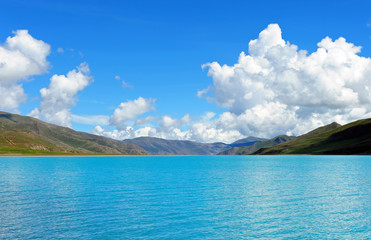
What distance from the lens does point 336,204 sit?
48219 mm

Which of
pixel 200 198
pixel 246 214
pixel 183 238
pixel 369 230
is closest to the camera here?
pixel 183 238

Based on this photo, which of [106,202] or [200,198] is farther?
[200,198]

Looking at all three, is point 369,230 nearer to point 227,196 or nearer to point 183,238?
point 183,238

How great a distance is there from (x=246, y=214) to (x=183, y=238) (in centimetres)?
1401

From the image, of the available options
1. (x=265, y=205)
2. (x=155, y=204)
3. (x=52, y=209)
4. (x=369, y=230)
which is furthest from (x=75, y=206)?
(x=369, y=230)

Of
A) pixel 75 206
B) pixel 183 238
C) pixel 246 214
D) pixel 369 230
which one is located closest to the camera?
pixel 183 238

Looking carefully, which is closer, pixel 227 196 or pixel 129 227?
pixel 129 227

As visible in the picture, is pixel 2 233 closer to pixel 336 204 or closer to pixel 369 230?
pixel 369 230

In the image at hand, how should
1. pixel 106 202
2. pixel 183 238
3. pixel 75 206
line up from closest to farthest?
pixel 183 238
pixel 75 206
pixel 106 202

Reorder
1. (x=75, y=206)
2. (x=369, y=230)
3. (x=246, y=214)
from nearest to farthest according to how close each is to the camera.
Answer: (x=369, y=230)
(x=246, y=214)
(x=75, y=206)

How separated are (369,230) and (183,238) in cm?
2135

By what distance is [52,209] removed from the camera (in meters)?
44.0

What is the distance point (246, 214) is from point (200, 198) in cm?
1471

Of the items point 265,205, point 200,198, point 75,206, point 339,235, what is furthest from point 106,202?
point 339,235
